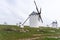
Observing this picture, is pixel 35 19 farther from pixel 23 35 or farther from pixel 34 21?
pixel 23 35

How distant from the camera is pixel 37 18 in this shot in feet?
318

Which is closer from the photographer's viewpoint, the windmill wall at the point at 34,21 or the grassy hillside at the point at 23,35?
the grassy hillside at the point at 23,35

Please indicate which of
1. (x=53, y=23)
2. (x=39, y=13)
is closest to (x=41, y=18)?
(x=39, y=13)

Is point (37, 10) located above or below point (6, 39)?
above

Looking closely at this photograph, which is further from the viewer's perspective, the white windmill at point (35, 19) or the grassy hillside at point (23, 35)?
the white windmill at point (35, 19)

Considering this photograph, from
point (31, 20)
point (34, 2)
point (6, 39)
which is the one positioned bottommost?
point (6, 39)

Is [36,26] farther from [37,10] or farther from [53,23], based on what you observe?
[53,23]

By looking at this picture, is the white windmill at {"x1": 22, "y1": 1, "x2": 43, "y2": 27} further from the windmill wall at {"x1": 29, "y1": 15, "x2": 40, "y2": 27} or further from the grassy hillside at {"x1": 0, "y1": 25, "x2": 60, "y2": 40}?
the grassy hillside at {"x1": 0, "y1": 25, "x2": 60, "y2": 40}

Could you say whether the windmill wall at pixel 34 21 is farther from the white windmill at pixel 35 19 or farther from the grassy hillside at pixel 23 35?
the grassy hillside at pixel 23 35

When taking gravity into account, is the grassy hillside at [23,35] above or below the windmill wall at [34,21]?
below

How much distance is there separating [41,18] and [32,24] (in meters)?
6.89

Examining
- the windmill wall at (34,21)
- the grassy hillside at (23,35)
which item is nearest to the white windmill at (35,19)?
the windmill wall at (34,21)

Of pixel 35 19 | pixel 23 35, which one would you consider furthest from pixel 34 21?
pixel 23 35

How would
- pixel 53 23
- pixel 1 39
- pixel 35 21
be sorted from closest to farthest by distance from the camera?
pixel 1 39
pixel 35 21
pixel 53 23
